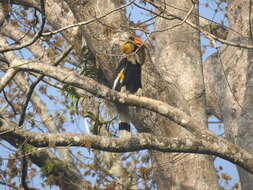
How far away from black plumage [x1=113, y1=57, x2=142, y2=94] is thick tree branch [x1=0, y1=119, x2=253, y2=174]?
1.79m

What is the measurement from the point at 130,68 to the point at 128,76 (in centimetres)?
11

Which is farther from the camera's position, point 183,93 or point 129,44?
point 183,93

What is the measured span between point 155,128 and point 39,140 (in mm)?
1767

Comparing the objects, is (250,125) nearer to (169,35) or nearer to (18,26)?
(169,35)

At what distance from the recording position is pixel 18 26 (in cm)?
655

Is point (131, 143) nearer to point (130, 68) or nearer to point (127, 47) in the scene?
point (127, 47)

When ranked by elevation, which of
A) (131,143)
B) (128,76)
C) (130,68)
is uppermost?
(130,68)

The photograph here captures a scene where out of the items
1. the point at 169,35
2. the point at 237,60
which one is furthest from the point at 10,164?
the point at 237,60

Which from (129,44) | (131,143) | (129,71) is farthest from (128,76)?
(131,143)

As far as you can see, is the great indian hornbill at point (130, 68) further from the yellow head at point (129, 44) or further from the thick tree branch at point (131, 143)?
the thick tree branch at point (131, 143)

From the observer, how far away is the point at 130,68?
17.2ft

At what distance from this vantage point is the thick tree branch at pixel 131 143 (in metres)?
2.87

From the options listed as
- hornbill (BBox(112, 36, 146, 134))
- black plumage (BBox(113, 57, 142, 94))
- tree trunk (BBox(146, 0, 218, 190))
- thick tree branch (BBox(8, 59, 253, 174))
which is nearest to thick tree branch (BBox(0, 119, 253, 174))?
thick tree branch (BBox(8, 59, 253, 174))

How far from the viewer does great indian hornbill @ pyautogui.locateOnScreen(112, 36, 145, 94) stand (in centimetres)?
479
